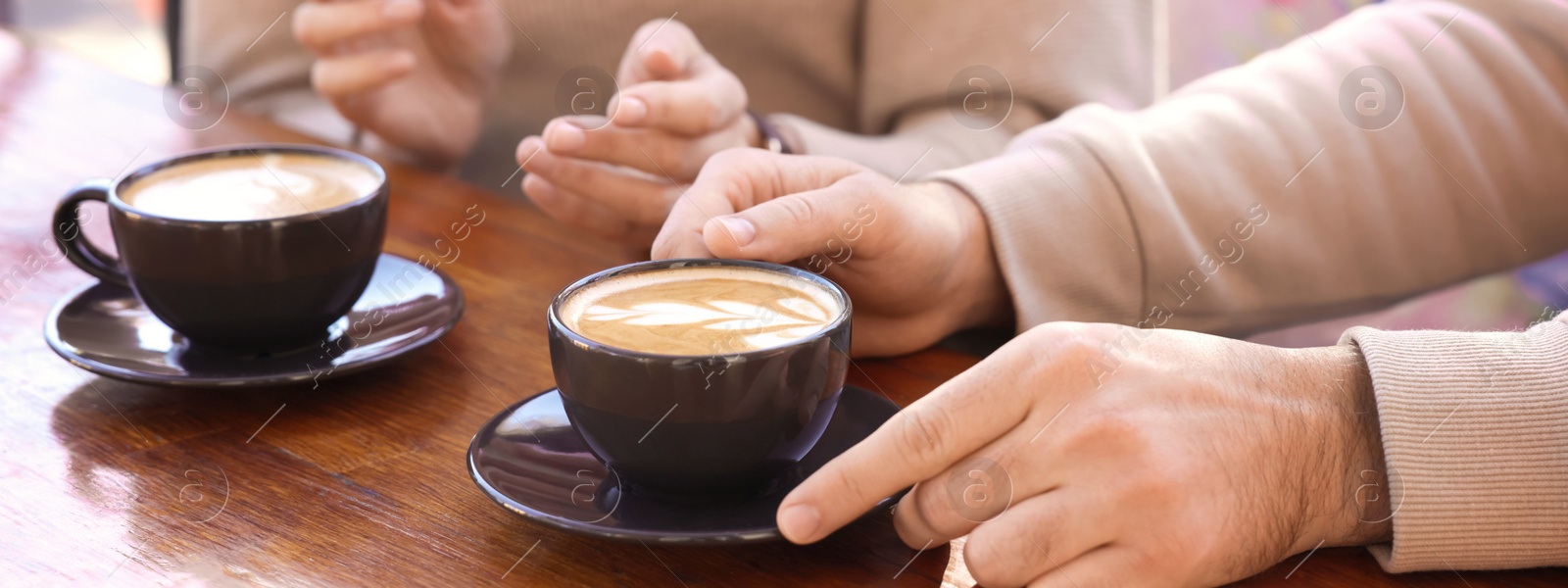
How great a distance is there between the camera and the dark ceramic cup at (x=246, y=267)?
0.77 meters

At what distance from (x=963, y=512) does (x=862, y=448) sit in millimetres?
62

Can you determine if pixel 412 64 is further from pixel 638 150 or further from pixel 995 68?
pixel 995 68

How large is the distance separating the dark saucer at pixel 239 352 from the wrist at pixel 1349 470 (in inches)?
23.3

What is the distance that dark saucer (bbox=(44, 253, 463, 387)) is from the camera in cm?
77

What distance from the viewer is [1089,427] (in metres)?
0.60

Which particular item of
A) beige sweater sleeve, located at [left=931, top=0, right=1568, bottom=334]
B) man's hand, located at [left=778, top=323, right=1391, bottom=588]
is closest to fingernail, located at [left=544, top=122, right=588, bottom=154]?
beige sweater sleeve, located at [left=931, top=0, right=1568, bottom=334]

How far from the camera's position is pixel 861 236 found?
2.80 feet

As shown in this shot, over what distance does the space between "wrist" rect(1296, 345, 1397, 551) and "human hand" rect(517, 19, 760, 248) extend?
0.62 meters

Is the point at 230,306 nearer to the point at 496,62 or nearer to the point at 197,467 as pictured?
the point at 197,467

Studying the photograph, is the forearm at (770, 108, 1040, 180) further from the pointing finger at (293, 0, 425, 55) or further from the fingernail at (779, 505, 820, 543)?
the fingernail at (779, 505, 820, 543)

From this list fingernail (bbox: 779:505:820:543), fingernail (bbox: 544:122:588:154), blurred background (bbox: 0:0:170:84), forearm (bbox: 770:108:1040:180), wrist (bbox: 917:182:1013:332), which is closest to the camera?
fingernail (bbox: 779:505:820:543)

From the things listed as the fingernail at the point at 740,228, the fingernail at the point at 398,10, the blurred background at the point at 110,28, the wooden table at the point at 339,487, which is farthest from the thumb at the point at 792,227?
the blurred background at the point at 110,28

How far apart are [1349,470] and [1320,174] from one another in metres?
0.52

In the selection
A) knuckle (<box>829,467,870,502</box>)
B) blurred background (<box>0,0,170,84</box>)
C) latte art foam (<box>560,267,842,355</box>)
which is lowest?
blurred background (<box>0,0,170,84</box>)
